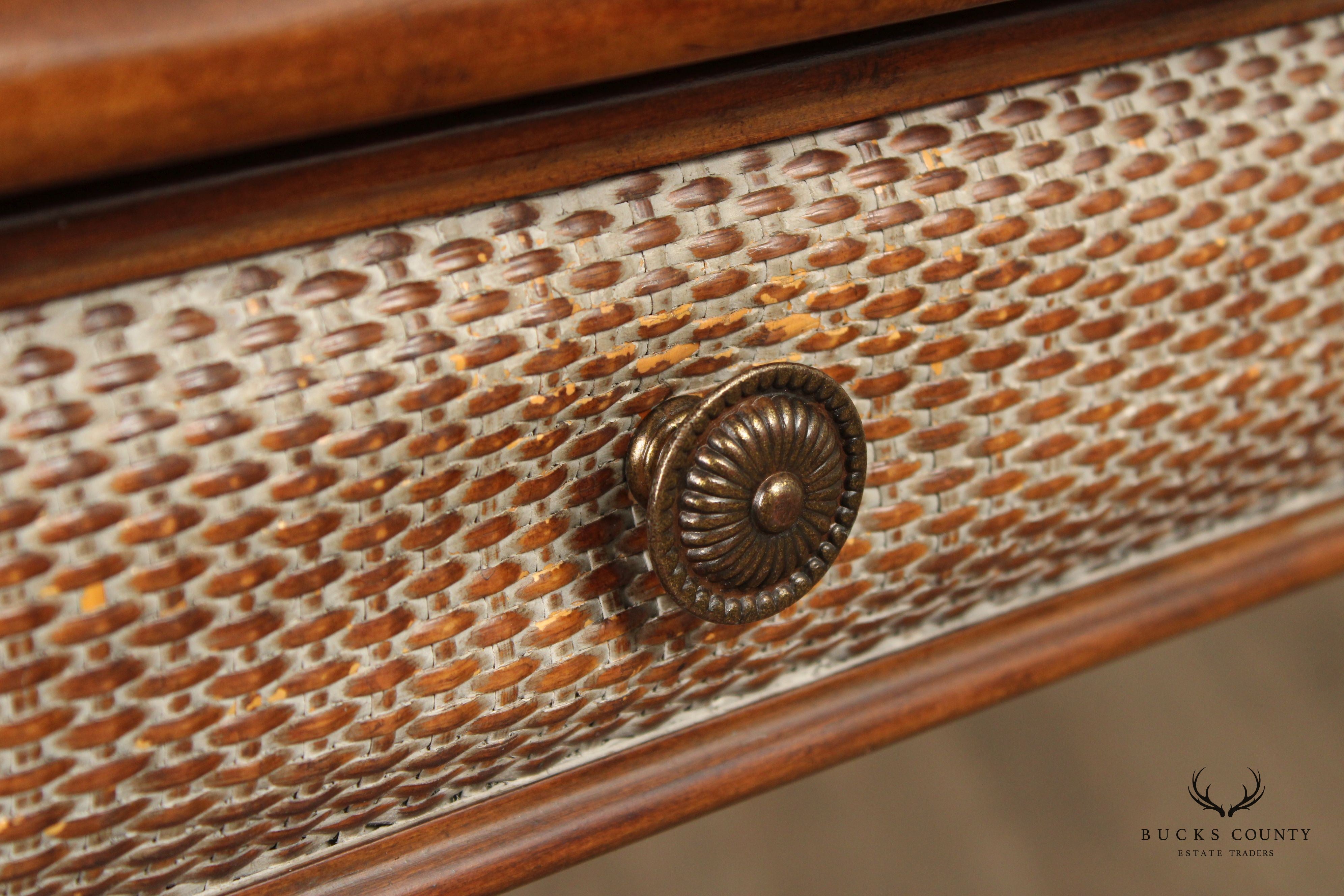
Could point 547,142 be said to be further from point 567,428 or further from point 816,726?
point 816,726

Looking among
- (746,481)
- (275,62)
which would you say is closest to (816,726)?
(746,481)

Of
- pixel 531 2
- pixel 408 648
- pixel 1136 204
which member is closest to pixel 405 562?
pixel 408 648

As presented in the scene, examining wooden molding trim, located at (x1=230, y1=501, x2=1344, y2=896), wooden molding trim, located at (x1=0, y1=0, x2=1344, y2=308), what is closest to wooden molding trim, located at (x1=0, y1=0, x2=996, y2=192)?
wooden molding trim, located at (x1=0, y1=0, x2=1344, y2=308)

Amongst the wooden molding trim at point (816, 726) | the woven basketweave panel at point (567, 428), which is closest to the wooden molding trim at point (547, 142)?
the woven basketweave panel at point (567, 428)

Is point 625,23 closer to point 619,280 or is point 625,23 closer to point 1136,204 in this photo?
point 619,280

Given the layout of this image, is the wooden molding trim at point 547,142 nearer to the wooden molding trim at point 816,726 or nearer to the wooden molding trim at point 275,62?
the wooden molding trim at point 275,62

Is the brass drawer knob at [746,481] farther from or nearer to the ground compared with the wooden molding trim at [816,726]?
farther from the ground

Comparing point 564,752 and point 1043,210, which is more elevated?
point 1043,210
